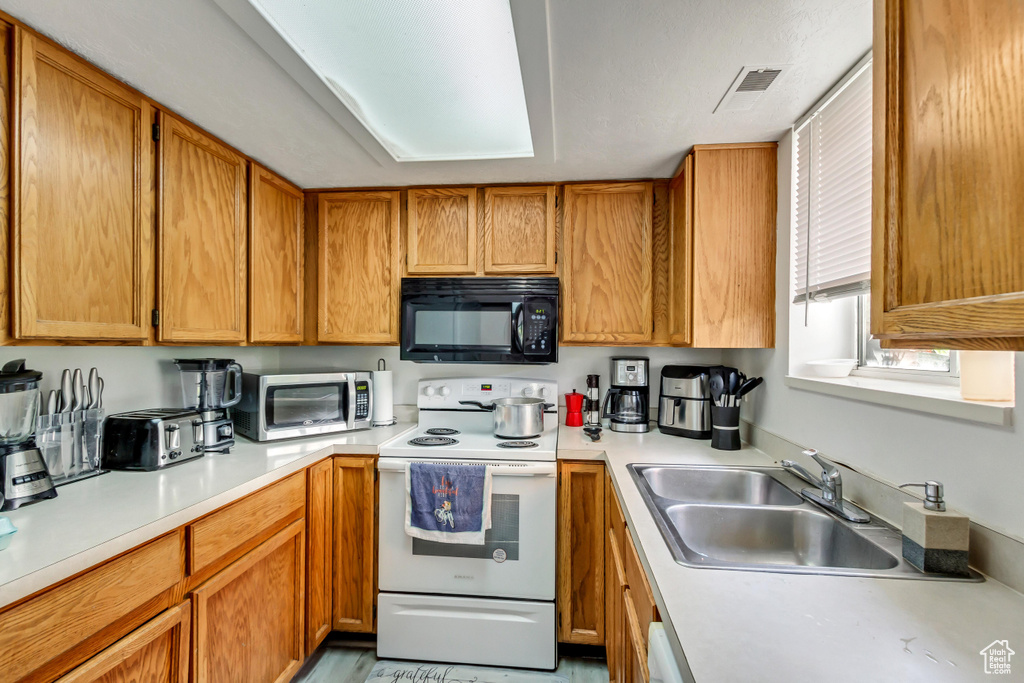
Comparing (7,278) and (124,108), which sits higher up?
(124,108)

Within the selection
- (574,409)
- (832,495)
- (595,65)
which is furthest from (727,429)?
(595,65)

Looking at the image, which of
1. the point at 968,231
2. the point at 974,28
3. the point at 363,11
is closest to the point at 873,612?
the point at 968,231

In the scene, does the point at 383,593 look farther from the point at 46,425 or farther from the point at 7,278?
the point at 7,278

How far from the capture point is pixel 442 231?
2.30 metres

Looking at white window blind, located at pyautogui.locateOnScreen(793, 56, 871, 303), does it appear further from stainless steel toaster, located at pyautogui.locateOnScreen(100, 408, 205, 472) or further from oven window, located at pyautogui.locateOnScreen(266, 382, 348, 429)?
stainless steel toaster, located at pyautogui.locateOnScreen(100, 408, 205, 472)

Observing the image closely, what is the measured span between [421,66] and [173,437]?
4.88ft

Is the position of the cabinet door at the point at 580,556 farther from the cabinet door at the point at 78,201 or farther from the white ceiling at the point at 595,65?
the cabinet door at the point at 78,201

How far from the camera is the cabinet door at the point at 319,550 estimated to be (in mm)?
1835

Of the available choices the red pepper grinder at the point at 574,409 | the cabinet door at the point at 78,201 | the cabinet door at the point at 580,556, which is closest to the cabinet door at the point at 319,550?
the cabinet door at the point at 78,201

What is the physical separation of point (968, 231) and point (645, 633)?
96cm

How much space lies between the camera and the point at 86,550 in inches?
37.3

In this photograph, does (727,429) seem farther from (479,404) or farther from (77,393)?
(77,393)

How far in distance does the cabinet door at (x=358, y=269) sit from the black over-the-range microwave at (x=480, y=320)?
0.12 metres

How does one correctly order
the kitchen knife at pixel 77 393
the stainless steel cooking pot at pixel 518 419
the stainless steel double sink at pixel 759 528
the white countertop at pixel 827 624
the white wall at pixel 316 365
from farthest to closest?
1. the stainless steel cooking pot at pixel 518 419
2. the white wall at pixel 316 365
3. the kitchen knife at pixel 77 393
4. the stainless steel double sink at pixel 759 528
5. the white countertop at pixel 827 624
